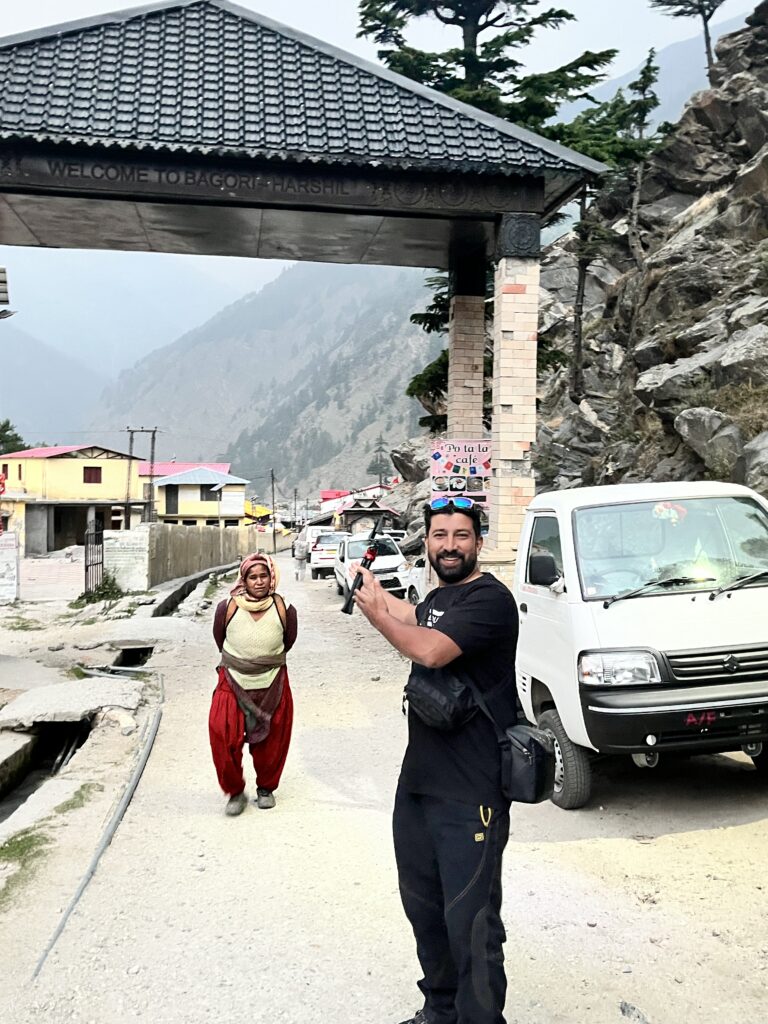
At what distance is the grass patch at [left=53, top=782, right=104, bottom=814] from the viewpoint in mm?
6250

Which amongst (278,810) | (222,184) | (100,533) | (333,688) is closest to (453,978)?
(278,810)

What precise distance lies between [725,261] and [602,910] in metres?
21.5

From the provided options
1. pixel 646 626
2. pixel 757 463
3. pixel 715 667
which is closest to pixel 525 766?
pixel 646 626

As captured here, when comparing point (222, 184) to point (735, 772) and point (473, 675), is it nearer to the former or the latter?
point (735, 772)

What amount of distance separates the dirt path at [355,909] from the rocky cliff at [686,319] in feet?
24.4

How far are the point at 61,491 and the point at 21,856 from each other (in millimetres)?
65447

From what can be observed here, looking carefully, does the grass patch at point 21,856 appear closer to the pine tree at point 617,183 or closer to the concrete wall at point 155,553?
the concrete wall at point 155,553

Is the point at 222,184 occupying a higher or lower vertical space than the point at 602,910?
higher

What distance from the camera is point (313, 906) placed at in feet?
15.0

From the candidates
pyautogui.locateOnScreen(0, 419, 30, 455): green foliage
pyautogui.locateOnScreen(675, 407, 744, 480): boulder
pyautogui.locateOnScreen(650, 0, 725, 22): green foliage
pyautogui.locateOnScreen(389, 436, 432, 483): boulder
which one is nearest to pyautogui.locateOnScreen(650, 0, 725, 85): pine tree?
pyautogui.locateOnScreen(650, 0, 725, 22): green foliage

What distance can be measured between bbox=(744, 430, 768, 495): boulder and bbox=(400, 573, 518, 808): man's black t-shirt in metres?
9.70

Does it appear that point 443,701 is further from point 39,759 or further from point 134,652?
point 134,652

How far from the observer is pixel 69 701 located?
955 cm

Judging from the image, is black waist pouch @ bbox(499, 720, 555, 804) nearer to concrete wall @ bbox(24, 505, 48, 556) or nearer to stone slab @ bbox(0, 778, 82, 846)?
stone slab @ bbox(0, 778, 82, 846)
